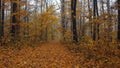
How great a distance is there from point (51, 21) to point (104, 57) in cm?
2950

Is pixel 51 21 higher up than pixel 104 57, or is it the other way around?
pixel 51 21

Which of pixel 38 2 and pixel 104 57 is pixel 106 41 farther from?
pixel 38 2

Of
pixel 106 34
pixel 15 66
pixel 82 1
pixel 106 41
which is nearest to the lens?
pixel 15 66

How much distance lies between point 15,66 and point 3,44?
26.0 feet

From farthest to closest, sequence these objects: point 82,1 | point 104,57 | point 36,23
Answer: point 82,1
point 36,23
point 104,57

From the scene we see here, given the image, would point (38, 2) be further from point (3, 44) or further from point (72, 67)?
point (72, 67)

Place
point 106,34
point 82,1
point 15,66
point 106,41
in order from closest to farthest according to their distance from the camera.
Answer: point 15,66 < point 106,41 < point 106,34 < point 82,1

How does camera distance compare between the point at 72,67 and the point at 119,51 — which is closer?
the point at 72,67

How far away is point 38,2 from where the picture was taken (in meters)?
45.7

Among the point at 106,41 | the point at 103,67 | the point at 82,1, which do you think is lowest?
the point at 103,67

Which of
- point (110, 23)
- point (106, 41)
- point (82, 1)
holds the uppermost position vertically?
point (82, 1)

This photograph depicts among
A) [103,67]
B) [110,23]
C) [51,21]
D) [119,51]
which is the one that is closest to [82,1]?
[51,21]

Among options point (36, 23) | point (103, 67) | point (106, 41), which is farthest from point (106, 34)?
point (36, 23)

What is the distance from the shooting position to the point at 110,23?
1488 cm
